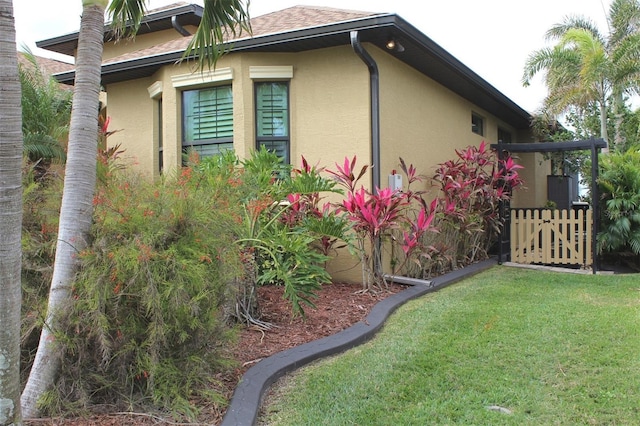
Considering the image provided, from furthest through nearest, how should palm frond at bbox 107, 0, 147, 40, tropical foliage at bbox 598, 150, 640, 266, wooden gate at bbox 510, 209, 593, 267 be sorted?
wooden gate at bbox 510, 209, 593, 267 < tropical foliage at bbox 598, 150, 640, 266 < palm frond at bbox 107, 0, 147, 40

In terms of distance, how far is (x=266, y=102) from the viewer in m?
8.66

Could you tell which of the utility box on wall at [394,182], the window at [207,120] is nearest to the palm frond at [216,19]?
the window at [207,120]

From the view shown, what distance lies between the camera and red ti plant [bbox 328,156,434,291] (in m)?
7.14

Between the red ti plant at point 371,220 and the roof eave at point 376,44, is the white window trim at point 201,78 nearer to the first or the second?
the roof eave at point 376,44

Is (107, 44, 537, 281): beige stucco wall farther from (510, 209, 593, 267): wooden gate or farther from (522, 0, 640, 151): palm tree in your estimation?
(522, 0, 640, 151): palm tree

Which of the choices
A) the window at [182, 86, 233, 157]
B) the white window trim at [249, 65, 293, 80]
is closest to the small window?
the white window trim at [249, 65, 293, 80]

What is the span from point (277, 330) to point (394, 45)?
4.67 m

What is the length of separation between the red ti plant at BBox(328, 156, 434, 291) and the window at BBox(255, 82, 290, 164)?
1266 millimetres

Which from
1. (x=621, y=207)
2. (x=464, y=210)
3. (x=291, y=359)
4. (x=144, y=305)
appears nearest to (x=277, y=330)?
(x=291, y=359)

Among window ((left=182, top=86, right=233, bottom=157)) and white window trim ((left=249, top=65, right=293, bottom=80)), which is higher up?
white window trim ((left=249, top=65, right=293, bottom=80))

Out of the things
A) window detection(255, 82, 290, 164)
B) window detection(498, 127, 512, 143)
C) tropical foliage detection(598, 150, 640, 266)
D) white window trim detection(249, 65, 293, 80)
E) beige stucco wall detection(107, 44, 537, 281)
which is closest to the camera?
beige stucco wall detection(107, 44, 537, 281)

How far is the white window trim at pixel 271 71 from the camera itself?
8.40 m

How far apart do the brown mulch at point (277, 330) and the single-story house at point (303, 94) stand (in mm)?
1942

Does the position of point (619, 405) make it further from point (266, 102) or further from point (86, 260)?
point (266, 102)
